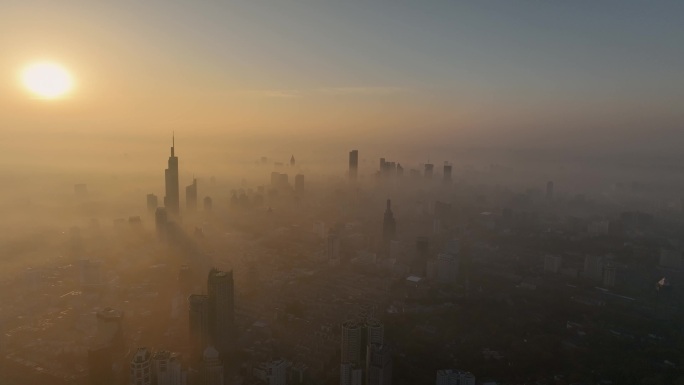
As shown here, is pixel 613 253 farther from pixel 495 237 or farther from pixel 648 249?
pixel 495 237

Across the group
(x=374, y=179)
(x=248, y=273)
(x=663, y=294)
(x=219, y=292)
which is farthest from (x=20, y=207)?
(x=663, y=294)

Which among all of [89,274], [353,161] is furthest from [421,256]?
[353,161]

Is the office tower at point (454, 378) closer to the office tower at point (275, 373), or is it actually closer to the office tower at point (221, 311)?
the office tower at point (275, 373)

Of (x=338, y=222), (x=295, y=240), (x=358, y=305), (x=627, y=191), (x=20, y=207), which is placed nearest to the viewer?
(x=358, y=305)

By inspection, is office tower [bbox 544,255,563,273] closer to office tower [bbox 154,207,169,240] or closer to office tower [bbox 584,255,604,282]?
office tower [bbox 584,255,604,282]

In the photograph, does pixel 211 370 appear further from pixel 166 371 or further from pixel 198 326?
pixel 198 326
